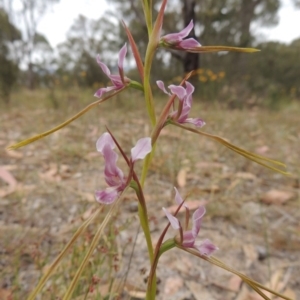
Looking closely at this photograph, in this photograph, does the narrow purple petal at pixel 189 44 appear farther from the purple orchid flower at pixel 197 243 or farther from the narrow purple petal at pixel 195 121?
the purple orchid flower at pixel 197 243

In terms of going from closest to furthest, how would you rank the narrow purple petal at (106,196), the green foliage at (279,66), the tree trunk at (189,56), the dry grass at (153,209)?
the narrow purple petal at (106,196) < the dry grass at (153,209) < the tree trunk at (189,56) < the green foliage at (279,66)

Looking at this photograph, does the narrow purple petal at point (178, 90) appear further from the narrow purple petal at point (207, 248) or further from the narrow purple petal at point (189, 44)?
the narrow purple petal at point (207, 248)

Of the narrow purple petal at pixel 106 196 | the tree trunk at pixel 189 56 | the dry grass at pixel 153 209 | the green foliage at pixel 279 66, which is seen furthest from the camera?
the green foliage at pixel 279 66

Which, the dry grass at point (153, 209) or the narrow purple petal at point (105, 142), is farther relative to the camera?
the dry grass at point (153, 209)

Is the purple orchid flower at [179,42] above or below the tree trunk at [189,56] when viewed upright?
above

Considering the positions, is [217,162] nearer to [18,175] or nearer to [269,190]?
[269,190]

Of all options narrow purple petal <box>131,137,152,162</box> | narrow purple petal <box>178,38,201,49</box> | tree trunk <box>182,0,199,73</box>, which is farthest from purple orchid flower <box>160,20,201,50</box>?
tree trunk <box>182,0,199,73</box>

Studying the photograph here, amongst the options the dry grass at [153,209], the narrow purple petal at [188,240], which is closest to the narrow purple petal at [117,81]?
the narrow purple petal at [188,240]

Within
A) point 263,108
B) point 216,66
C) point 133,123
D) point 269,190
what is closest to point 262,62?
point 216,66

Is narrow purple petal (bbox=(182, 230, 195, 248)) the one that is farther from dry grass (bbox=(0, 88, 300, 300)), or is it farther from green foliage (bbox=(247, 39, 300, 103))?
green foliage (bbox=(247, 39, 300, 103))

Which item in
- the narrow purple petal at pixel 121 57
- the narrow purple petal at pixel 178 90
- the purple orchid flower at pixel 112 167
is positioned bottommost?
the purple orchid flower at pixel 112 167
